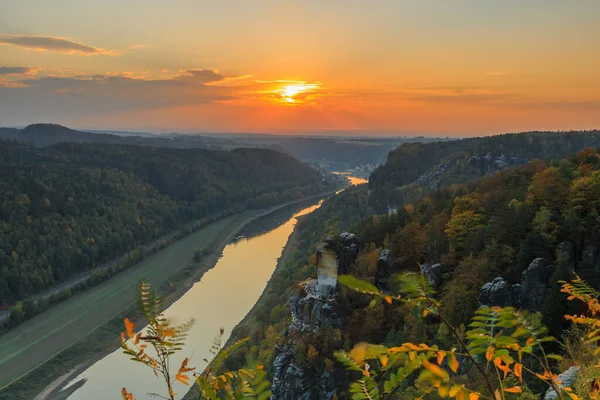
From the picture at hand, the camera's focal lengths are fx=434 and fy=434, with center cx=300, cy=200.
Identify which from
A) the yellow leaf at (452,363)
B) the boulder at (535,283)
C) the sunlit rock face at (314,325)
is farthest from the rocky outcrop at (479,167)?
the yellow leaf at (452,363)

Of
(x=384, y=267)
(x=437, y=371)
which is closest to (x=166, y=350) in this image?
(x=437, y=371)

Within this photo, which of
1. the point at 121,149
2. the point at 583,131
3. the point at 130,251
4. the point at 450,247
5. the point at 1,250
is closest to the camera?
the point at 450,247

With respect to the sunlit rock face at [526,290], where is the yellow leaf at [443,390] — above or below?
above

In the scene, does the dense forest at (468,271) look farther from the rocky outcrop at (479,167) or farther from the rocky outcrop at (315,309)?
the rocky outcrop at (479,167)

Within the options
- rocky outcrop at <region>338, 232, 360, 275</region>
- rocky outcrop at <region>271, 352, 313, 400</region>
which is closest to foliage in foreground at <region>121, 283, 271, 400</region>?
rocky outcrop at <region>271, 352, 313, 400</region>

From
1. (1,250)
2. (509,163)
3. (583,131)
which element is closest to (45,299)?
(1,250)

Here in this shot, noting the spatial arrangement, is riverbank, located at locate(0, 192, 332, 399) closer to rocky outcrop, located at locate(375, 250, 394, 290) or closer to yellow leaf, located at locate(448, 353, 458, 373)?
yellow leaf, located at locate(448, 353, 458, 373)

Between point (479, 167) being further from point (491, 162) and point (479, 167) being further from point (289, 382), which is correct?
point (289, 382)

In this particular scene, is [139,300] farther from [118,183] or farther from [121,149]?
[121,149]
